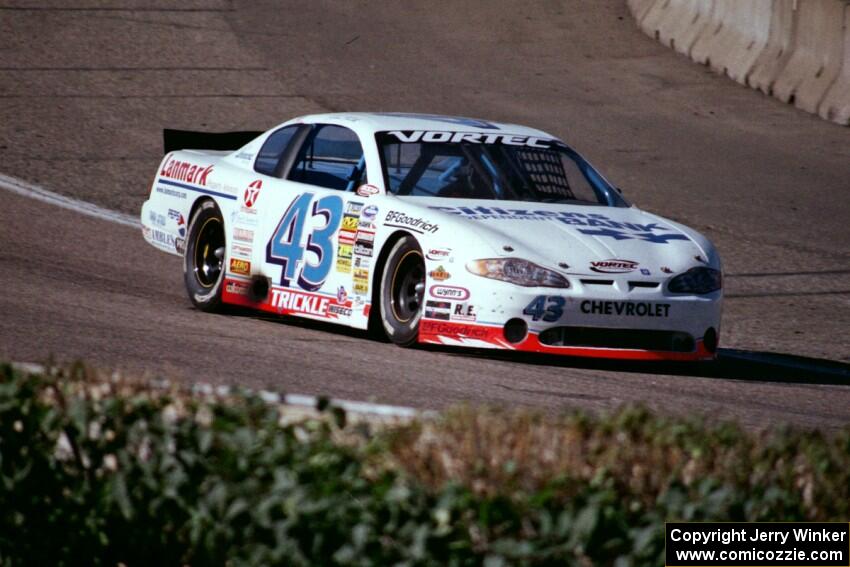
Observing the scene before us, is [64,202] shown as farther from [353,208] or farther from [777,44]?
[777,44]

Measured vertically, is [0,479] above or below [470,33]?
below

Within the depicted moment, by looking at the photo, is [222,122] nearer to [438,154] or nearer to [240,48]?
[240,48]

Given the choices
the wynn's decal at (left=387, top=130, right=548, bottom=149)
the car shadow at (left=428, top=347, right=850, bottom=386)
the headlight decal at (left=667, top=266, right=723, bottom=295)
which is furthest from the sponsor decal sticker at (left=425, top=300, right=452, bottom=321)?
the wynn's decal at (left=387, top=130, right=548, bottom=149)

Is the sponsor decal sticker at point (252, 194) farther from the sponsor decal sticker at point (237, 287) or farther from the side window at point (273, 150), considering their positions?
the sponsor decal sticker at point (237, 287)

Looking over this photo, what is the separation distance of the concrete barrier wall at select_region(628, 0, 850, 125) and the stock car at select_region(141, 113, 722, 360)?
9953 millimetres

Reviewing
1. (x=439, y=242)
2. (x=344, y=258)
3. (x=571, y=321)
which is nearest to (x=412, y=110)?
(x=344, y=258)

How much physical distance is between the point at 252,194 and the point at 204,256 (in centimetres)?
69

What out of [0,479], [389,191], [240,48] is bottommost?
[0,479]

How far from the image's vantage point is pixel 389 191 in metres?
8.97

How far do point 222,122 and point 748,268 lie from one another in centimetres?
698

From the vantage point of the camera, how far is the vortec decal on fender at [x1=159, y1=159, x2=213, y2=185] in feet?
34.0

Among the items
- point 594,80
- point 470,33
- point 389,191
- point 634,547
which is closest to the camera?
point 634,547

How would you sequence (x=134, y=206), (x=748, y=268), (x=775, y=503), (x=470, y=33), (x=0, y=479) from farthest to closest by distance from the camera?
(x=470, y=33)
(x=134, y=206)
(x=748, y=268)
(x=0, y=479)
(x=775, y=503)

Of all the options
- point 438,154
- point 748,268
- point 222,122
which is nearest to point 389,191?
point 438,154
